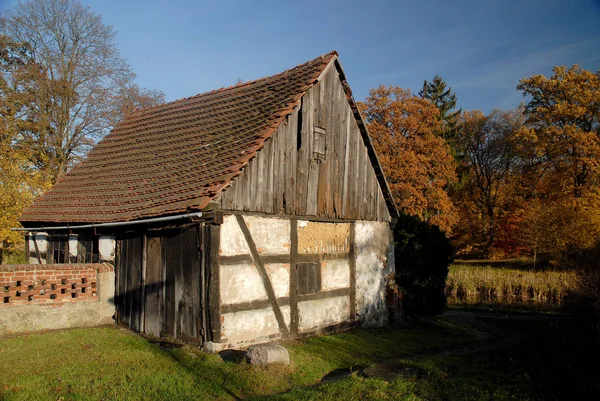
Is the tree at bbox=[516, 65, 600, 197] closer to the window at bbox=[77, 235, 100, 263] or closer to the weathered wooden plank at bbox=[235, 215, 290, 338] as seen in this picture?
the weathered wooden plank at bbox=[235, 215, 290, 338]

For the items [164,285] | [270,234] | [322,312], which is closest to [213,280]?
[164,285]

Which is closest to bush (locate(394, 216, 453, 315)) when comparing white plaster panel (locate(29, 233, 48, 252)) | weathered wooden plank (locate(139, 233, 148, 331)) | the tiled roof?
the tiled roof

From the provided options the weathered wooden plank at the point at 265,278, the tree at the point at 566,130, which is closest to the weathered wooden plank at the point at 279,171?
the weathered wooden plank at the point at 265,278

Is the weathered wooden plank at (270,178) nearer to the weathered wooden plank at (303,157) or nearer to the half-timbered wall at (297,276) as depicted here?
the half-timbered wall at (297,276)

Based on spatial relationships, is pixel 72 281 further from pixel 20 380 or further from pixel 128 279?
pixel 20 380

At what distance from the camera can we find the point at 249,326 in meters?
9.88

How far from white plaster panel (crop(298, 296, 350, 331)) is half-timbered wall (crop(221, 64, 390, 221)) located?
215 centimetres

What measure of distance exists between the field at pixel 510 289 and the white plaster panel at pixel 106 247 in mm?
15173

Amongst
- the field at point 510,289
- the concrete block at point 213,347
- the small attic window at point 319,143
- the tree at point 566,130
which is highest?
the tree at point 566,130

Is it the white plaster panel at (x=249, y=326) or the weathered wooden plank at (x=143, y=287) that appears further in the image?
the weathered wooden plank at (x=143, y=287)

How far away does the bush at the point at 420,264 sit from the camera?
1526 cm

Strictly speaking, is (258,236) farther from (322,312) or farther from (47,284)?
(47,284)

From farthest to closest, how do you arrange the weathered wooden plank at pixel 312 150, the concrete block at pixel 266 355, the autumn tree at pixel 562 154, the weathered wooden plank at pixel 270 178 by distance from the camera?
the autumn tree at pixel 562 154 → the weathered wooden plank at pixel 312 150 → the weathered wooden plank at pixel 270 178 → the concrete block at pixel 266 355

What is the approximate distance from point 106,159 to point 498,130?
1415 inches
